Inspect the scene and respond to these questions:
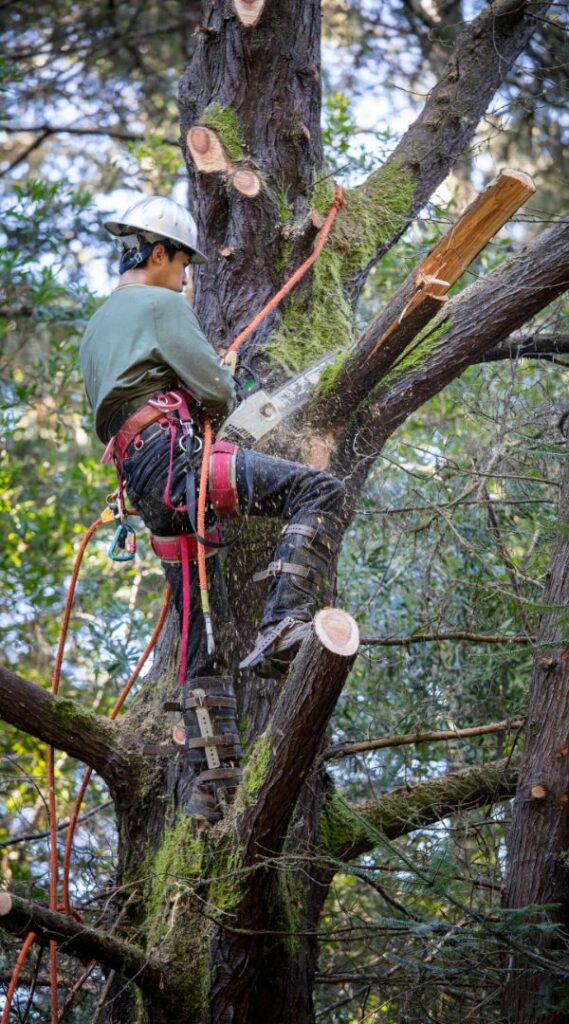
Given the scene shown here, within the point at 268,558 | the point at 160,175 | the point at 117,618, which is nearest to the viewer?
the point at 268,558

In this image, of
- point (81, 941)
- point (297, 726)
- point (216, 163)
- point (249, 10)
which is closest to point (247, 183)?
point (216, 163)

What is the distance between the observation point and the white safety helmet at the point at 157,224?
3.95m

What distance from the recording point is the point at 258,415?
3.98m

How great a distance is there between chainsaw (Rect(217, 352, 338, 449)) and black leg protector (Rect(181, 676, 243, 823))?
86cm

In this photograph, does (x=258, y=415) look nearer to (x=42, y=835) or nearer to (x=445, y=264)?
(x=445, y=264)

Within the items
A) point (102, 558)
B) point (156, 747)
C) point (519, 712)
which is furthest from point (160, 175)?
point (156, 747)

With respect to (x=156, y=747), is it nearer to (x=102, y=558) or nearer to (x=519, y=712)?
(x=519, y=712)

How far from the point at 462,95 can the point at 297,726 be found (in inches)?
122

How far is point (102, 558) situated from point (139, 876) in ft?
12.2

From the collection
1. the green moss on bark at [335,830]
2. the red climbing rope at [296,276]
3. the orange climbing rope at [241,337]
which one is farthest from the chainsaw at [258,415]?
the green moss on bark at [335,830]

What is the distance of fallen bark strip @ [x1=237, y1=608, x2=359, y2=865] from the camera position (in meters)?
2.84

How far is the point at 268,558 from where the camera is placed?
13.0 feet

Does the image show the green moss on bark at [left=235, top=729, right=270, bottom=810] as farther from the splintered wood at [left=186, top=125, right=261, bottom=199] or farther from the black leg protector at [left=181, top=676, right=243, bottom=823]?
the splintered wood at [left=186, top=125, right=261, bottom=199]

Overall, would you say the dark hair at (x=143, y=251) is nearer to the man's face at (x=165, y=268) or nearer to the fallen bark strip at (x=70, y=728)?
the man's face at (x=165, y=268)
